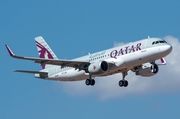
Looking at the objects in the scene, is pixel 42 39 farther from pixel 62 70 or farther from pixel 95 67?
pixel 95 67

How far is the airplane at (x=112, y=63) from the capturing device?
9531cm

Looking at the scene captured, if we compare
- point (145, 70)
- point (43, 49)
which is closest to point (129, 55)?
point (145, 70)

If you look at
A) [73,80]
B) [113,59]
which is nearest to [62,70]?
[73,80]

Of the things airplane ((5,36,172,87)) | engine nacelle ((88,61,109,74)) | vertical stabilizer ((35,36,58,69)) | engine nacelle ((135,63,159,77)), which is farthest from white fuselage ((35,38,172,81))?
vertical stabilizer ((35,36,58,69))

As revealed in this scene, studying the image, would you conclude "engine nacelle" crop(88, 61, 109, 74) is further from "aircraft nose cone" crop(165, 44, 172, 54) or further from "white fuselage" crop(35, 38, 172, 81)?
"aircraft nose cone" crop(165, 44, 172, 54)

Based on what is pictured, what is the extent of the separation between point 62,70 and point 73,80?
3.17m

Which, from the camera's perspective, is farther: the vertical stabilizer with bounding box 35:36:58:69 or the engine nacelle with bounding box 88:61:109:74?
the vertical stabilizer with bounding box 35:36:58:69

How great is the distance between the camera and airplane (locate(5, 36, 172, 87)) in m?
95.3

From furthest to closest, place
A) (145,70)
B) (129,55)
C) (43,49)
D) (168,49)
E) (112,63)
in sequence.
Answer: (43,49), (145,70), (112,63), (129,55), (168,49)

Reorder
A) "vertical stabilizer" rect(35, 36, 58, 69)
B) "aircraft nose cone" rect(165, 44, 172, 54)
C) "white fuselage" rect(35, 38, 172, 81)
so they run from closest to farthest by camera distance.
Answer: "aircraft nose cone" rect(165, 44, 172, 54) < "white fuselage" rect(35, 38, 172, 81) < "vertical stabilizer" rect(35, 36, 58, 69)

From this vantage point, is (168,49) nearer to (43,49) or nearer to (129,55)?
(129,55)

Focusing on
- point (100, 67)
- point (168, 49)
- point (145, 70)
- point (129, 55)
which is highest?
point (145, 70)

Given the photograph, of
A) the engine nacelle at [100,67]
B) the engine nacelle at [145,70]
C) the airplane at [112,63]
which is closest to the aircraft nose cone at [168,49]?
the airplane at [112,63]

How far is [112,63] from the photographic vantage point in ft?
322
